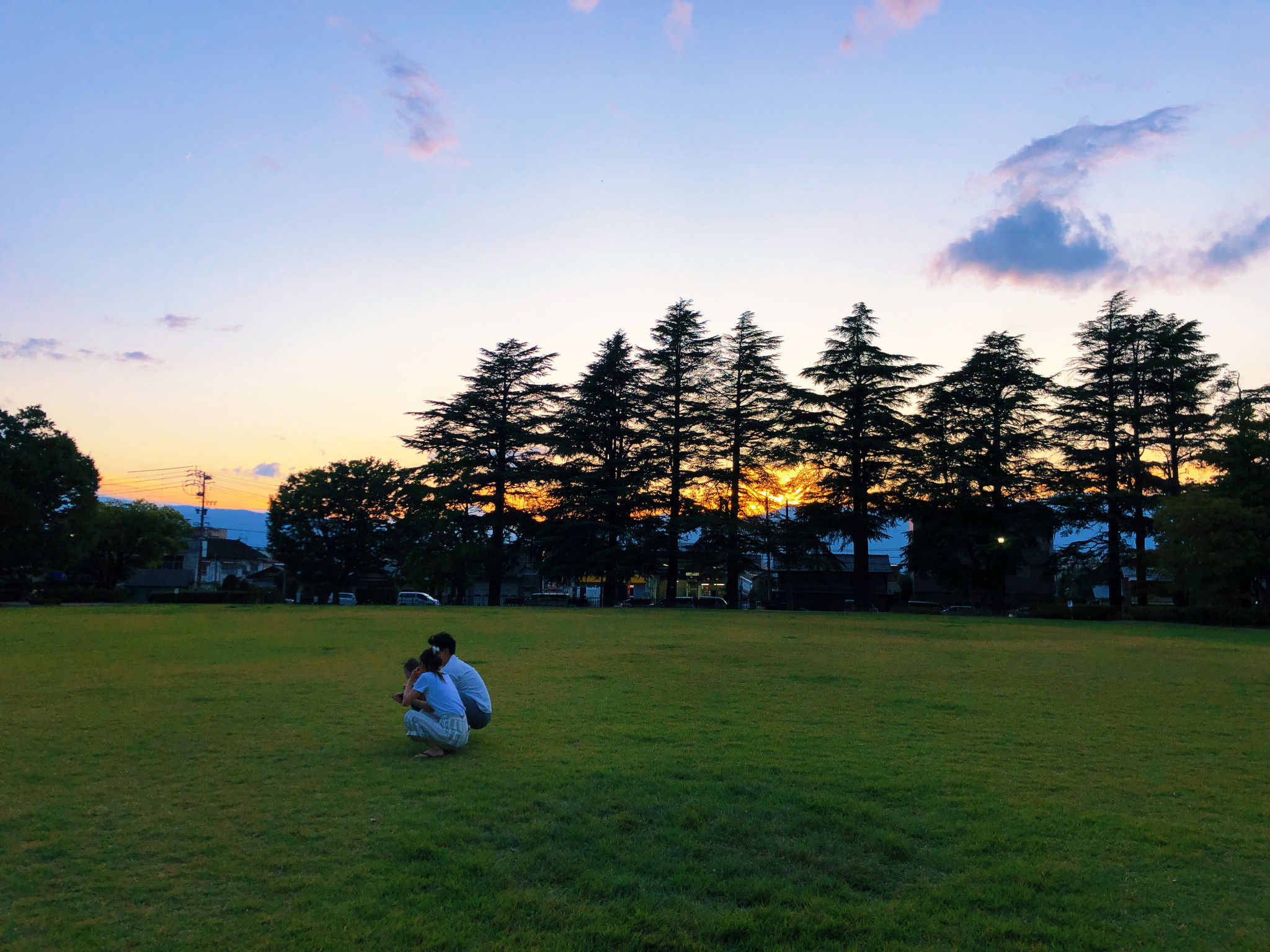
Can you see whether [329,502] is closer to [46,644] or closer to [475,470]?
[475,470]

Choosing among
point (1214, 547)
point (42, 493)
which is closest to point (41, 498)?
point (42, 493)

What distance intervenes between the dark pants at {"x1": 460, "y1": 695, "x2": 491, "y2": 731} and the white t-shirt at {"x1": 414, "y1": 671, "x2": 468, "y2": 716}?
0.51 metres

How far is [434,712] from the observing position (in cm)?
786

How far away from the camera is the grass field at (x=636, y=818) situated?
4363 mm

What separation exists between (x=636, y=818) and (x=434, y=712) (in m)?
2.79

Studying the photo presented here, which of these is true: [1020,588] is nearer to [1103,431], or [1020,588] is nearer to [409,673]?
[1103,431]

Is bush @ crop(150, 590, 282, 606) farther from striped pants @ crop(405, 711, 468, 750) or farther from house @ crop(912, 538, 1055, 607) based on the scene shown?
house @ crop(912, 538, 1055, 607)

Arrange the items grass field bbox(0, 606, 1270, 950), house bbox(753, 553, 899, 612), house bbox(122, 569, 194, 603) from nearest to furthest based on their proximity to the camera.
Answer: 1. grass field bbox(0, 606, 1270, 950)
2. house bbox(753, 553, 899, 612)
3. house bbox(122, 569, 194, 603)

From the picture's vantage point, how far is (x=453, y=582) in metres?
53.0

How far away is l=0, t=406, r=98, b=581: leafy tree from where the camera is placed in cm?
4312

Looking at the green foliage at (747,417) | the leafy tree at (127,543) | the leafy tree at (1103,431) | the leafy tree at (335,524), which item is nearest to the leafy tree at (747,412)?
the green foliage at (747,417)

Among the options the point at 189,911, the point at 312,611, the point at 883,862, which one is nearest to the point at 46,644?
the point at 312,611

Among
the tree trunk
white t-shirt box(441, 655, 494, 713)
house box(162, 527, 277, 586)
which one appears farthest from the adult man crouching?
house box(162, 527, 277, 586)

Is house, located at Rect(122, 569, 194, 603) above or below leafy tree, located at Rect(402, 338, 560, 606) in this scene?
below
